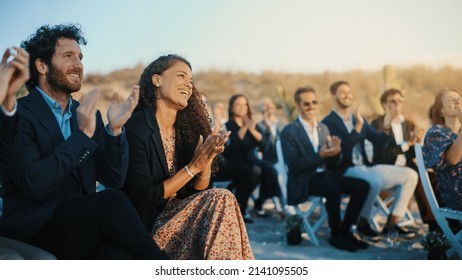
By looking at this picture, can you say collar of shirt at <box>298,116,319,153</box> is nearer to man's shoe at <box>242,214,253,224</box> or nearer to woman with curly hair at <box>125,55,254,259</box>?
man's shoe at <box>242,214,253,224</box>

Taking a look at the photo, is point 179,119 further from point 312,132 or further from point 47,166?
point 312,132

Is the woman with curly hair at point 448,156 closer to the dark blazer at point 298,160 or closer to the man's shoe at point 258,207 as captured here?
the dark blazer at point 298,160

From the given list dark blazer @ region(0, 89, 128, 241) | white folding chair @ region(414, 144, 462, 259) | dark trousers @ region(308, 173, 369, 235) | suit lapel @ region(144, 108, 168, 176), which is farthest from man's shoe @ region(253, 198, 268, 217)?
dark blazer @ region(0, 89, 128, 241)

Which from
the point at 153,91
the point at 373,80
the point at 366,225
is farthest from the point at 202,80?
the point at 153,91

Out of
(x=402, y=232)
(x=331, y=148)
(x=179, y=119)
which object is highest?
(x=179, y=119)

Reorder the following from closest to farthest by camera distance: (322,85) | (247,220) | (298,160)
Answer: (298,160), (247,220), (322,85)

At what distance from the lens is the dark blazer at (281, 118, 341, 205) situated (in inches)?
184

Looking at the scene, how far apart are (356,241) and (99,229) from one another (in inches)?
105

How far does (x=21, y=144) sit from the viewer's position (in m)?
2.32

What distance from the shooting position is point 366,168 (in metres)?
4.84

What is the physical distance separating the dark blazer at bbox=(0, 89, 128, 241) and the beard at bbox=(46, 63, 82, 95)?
82 mm

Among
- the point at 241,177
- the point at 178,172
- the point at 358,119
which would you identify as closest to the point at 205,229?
the point at 178,172

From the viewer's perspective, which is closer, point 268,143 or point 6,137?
point 6,137
